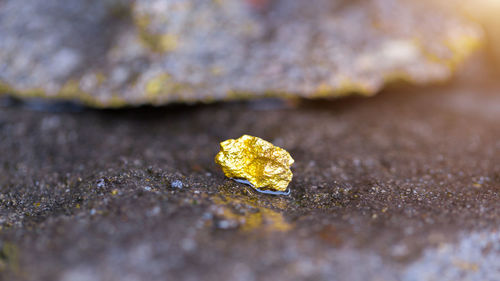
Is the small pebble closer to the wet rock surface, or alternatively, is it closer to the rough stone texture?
the wet rock surface

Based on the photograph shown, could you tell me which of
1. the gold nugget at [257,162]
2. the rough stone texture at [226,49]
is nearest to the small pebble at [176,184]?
the gold nugget at [257,162]

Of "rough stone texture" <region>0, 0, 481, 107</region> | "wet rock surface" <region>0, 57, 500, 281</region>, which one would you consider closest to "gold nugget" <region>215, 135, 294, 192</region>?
"wet rock surface" <region>0, 57, 500, 281</region>

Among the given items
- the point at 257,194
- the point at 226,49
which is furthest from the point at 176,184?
the point at 226,49

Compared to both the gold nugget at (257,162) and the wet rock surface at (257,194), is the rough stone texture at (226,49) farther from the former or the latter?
the gold nugget at (257,162)

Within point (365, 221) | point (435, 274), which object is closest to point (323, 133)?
point (365, 221)

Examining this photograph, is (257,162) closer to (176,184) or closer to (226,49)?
(176,184)
